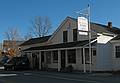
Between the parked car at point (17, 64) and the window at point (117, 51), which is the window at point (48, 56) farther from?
the window at point (117, 51)

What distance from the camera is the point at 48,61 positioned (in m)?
40.8

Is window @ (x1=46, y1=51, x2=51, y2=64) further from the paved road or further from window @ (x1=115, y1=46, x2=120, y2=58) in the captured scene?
the paved road

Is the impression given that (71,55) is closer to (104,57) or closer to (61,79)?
(104,57)

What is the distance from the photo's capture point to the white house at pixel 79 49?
107ft

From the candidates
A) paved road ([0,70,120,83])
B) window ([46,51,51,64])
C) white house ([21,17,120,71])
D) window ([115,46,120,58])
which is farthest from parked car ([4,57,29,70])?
paved road ([0,70,120,83])

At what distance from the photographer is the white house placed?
32.7 metres

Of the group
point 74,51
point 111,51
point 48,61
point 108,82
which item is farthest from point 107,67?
point 108,82

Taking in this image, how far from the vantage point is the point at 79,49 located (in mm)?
34938

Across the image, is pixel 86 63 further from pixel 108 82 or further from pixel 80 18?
pixel 108 82

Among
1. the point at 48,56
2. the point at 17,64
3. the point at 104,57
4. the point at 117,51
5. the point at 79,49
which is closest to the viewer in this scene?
the point at 117,51

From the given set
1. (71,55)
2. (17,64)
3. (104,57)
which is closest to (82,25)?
(104,57)

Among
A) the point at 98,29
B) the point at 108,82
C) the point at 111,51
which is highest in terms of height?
the point at 98,29

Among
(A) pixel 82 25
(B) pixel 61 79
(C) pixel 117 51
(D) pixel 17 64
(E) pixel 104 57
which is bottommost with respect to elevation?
(B) pixel 61 79

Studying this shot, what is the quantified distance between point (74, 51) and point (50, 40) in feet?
18.0
